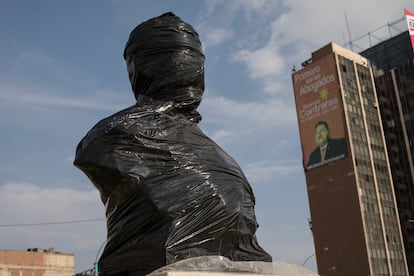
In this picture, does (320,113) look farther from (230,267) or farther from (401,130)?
(230,267)

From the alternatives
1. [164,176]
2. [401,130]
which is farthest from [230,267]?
[401,130]

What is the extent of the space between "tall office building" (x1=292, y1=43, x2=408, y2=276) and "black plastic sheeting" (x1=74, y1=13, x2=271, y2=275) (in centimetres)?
3703

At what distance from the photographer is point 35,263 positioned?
85.8 feet

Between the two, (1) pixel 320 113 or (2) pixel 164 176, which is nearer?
(2) pixel 164 176

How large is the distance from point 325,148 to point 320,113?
2945 millimetres

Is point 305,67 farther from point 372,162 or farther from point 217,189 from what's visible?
point 217,189

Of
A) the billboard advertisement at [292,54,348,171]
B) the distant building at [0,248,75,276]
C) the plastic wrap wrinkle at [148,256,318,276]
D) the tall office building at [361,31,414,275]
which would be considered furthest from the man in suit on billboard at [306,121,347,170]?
the plastic wrap wrinkle at [148,256,318,276]

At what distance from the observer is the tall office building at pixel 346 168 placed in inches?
1591

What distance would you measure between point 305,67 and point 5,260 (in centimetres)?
2897

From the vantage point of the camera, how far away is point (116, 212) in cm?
450

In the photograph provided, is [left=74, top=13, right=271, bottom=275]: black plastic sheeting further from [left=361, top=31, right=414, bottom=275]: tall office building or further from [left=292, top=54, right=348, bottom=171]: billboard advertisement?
[left=361, top=31, right=414, bottom=275]: tall office building

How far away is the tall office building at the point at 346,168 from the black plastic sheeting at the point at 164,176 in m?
37.0

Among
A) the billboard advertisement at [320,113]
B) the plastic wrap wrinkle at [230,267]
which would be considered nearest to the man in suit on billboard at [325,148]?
the billboard advertisement at [320,113]

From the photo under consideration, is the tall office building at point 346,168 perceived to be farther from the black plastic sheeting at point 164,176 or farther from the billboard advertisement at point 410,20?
the black plastic sheeting at point 164,176
